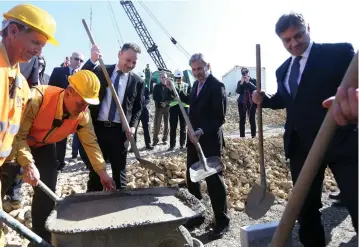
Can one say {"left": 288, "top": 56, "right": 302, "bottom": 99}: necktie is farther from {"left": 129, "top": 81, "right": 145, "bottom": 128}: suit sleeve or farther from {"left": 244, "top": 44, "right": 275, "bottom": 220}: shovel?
{"left": 129, "top": 81, "right": 145, "bottom": 128}: suit sleeve

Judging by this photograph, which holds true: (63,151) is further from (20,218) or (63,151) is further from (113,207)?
(113,207)

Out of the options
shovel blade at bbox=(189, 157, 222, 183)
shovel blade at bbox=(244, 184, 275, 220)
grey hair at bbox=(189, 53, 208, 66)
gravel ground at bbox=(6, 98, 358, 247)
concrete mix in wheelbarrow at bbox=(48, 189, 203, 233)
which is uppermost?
grey hair at bbox=(189, 53, 208, 66)

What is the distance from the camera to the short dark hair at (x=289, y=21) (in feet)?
7.28

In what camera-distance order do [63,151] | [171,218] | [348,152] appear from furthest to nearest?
[63,151]
[348,152]
[171,218]

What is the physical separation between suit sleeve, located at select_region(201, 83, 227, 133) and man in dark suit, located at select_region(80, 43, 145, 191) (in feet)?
2.58

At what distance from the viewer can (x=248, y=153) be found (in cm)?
627

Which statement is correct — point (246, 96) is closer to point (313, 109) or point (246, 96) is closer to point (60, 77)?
point (60, 77)

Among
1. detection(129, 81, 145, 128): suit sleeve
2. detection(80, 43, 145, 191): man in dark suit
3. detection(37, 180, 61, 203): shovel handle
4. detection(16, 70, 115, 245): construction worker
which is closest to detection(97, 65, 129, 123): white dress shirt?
detection(80, 43, 145, 191): man in dark suit

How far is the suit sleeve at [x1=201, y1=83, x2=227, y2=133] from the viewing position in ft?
11.2

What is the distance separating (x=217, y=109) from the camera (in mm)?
3451

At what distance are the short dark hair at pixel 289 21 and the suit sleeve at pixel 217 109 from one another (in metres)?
1.22

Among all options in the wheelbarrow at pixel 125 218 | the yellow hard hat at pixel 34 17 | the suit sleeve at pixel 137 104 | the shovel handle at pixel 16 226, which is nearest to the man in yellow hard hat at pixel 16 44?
the yellow hard hat at pixel 34 17

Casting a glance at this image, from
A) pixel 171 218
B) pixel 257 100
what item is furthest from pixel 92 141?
pixel 257 100

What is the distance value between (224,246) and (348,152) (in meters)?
1.68
